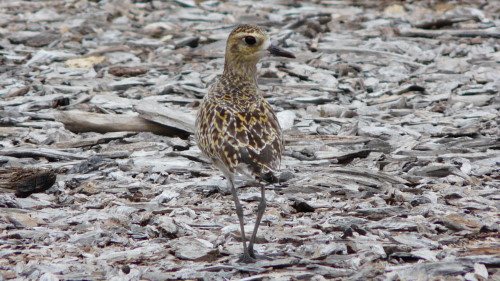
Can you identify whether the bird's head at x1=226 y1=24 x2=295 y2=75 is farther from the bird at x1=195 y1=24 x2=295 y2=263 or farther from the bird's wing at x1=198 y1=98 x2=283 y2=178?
the bird's wing at x1=198 y1=98 x2=283 y2=178

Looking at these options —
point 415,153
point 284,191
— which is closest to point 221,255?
point 284,191

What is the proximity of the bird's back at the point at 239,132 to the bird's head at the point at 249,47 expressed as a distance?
458 mm

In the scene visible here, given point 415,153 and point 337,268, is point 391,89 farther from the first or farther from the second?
point 337,268

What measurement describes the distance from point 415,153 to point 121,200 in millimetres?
3308

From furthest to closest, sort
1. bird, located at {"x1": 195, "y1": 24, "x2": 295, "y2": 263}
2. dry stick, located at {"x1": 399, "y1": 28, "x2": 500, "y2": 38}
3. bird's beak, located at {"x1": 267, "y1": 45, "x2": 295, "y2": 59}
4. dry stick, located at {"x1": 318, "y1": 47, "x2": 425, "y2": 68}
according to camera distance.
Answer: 1. dry stick, located at {"x1": 399, "y1": 28, "x2": 500, "y2": 38}
2. dry stick, located at {"x1": 318, "y1": 47, "x2": 425, "y2": 68}
3. bird's beak, located at {"x1": 267, "y1": 45, "x2": 295, "y2": 59}
4. bird, located at {"x1": 195, "y1": 24, "x2": 295, "y2": 263}

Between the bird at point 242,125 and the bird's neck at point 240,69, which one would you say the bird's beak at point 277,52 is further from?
the bird's neck at point 240,69

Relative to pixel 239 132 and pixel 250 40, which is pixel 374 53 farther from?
pixel 239 132

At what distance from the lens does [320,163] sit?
830cm

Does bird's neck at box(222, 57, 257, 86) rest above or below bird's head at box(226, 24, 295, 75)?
below

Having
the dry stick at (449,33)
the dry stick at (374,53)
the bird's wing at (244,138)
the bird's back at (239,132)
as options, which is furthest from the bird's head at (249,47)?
the dry stick at (449,33)

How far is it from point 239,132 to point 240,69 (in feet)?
4.91

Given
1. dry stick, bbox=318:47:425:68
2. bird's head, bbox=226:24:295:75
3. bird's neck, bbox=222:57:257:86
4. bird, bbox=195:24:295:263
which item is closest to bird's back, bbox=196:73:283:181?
bird, bbox=195:24:295:263

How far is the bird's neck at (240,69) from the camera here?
24.4 feet

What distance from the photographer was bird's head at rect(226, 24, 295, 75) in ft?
24.2
